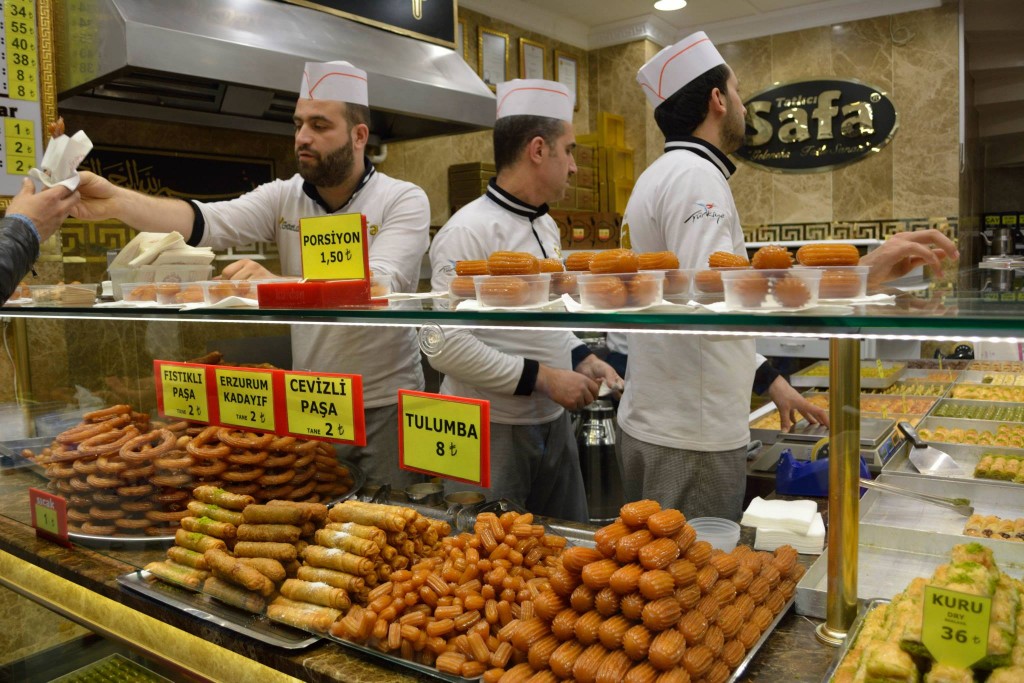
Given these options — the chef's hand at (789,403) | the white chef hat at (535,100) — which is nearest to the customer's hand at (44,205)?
the white chef hat at (535,100)

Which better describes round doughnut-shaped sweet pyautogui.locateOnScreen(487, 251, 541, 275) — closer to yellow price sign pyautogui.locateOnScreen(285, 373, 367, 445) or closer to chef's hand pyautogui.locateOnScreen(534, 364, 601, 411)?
yellow price sign pyautogui.locateOnScreen(285, 373, 367, 445)

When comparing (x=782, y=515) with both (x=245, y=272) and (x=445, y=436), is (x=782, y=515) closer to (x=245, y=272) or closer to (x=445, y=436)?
(x=445, y=436)

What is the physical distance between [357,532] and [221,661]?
314 mm

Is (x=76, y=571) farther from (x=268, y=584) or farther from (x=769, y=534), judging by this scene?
(x=769, y=534)

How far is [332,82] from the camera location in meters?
2.79

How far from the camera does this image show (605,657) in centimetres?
108

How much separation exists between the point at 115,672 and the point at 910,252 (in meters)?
1.98

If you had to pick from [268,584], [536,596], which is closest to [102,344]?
[268,584]

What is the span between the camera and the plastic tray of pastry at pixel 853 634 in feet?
3.61

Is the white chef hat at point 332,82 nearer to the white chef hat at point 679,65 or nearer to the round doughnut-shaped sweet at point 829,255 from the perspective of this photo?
the white chef hat at point 679,65

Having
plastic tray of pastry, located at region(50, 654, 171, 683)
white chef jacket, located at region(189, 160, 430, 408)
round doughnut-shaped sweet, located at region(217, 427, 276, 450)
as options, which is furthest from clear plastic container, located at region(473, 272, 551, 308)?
plastic tray of pastry, located at region(50, 654, 171, 683)

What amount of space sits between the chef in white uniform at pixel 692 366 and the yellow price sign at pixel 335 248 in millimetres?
992

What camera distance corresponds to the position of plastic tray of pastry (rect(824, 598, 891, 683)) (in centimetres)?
110

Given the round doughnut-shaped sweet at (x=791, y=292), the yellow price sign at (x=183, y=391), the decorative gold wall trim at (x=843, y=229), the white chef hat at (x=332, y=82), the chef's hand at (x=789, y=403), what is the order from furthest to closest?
the decorative gold wall trim at (x=843, y=229)
the white chef hat at (x=332, y=82)
the chef's hand at (x=789, y=403)
the yellow price sign at (x=183, y=391)
the round doughnut-shaped sweet at (x=791, y=292)
